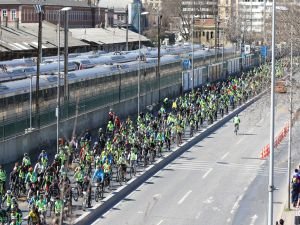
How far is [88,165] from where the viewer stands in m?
32.3

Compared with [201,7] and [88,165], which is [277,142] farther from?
[201,7]

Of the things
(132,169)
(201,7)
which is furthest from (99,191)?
(201,7)

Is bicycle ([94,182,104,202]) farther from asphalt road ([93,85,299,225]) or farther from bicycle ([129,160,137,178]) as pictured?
bicycle ([129,160,137,178])

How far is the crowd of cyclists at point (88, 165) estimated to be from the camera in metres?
25.3

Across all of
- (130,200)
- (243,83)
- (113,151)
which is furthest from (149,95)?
(130,200)

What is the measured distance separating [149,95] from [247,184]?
79.7 feet

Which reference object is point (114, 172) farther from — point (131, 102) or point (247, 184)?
point (131, 102)

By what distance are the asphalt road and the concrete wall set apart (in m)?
3.90

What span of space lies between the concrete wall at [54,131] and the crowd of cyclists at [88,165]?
0.62 meters

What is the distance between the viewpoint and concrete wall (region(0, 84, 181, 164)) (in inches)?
1382

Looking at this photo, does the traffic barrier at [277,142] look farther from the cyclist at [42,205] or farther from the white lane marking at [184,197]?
the cyclist at [42,205]

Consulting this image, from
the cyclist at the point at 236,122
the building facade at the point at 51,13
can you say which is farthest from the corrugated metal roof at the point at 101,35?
the cyclist at the point at 236,122

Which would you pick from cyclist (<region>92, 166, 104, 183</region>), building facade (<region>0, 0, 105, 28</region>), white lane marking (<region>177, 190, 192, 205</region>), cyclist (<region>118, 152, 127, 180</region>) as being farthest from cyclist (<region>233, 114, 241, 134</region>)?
building facade (<region>0, 0, 105, 28</region>)

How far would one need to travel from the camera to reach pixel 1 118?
1421 inches
